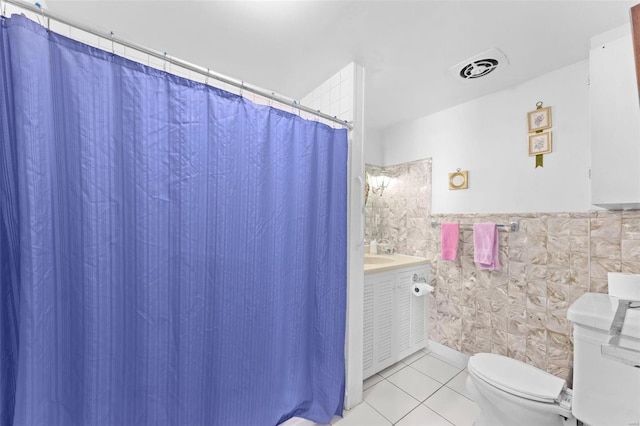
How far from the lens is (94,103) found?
0.84 m

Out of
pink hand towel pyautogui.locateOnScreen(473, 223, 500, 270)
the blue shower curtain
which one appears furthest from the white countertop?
the blue shower curtain

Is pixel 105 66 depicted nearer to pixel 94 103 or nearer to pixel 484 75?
pixel 94 103

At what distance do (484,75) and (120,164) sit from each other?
232 cm

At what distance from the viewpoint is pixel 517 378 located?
1302 mm

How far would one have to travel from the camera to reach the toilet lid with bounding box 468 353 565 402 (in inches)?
46.7

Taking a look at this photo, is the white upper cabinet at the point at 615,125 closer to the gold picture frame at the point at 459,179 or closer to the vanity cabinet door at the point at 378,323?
the gold picture frame at the point at 459,179

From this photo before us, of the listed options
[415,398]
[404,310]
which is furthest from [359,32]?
[415,398]

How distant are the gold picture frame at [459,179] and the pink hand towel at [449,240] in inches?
13.9

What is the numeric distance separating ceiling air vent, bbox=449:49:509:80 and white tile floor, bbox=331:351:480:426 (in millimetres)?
2324

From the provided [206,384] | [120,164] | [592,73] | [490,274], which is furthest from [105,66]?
[490,274]

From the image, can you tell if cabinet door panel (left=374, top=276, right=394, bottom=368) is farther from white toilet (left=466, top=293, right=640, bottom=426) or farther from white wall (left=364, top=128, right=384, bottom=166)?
white wall (left=364, top=128, right=384, bottom=166)

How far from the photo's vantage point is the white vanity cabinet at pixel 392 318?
186cm

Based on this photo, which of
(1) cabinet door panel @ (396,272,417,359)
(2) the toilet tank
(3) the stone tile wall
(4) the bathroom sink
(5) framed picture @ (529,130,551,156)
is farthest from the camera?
(4) the bathroom sink

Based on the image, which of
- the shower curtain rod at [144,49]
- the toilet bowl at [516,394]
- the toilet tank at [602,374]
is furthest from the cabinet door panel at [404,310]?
the shower curtain rod at [144,49]
